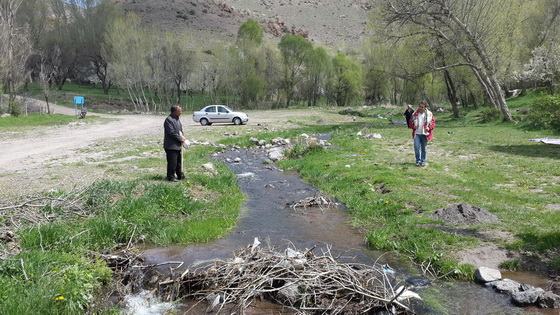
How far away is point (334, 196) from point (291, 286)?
6.69 m

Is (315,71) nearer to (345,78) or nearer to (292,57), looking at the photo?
(292,57)

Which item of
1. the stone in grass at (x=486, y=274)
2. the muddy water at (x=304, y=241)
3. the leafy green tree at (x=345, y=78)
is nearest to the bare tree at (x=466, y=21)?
the muddy water at (x=304, y=241)

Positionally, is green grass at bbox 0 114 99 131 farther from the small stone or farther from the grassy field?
the small stone

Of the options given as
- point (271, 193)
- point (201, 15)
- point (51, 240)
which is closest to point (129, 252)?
point (51, 240)

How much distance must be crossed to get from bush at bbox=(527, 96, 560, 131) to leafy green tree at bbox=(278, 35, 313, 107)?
5327cm

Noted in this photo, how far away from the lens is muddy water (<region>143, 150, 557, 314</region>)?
545 cm

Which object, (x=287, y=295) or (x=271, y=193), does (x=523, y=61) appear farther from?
(x=287, y=295)

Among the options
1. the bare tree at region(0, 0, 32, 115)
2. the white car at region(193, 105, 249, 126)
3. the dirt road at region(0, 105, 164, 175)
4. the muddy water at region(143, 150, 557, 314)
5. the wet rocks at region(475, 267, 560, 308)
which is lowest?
the muddy water at region(143, 150, 557, 314)

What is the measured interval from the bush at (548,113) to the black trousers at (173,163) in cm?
1885

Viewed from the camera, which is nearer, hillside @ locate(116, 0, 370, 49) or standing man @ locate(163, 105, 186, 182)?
standing man @ locate(163, 105, 186, 182)

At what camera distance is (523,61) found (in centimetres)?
4756

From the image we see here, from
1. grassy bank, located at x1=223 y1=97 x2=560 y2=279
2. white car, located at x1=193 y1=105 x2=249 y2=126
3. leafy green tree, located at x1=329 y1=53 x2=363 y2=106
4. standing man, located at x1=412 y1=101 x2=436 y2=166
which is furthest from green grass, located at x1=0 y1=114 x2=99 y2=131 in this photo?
leafy green tree, located at x1=329 y1=53 x2=363 y2=106

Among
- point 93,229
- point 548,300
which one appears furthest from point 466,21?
point 93,229

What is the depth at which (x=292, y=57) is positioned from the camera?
72.4m
